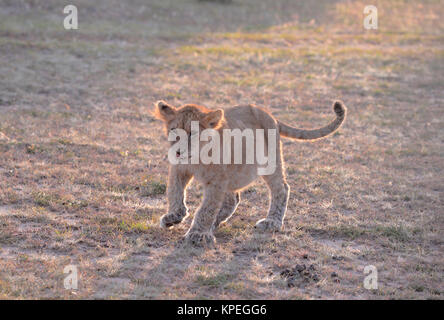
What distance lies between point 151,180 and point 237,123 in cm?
223

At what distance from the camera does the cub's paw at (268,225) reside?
24.2ft

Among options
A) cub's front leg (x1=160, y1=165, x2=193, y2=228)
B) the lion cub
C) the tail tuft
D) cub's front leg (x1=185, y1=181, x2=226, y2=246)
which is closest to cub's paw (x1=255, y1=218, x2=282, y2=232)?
the lion cub

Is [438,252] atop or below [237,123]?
below

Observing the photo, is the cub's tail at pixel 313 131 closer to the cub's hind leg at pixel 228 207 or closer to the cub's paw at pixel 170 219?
the cub's hind leg at pixel 228 207

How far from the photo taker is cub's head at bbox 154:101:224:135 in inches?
255

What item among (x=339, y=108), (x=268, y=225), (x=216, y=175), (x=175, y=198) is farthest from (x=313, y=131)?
(x=175, y=198)

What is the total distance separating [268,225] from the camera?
7395mm

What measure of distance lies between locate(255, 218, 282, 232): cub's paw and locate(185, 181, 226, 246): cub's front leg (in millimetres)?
874

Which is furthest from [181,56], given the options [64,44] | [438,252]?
[438,252]

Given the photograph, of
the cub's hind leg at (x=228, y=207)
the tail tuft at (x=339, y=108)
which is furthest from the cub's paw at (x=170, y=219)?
the tail tuft at (x=339, y=108)

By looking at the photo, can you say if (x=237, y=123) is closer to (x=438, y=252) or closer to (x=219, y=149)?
(x=219, y=149)

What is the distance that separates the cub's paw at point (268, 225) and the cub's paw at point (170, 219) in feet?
3.57

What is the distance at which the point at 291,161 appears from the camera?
1047cm

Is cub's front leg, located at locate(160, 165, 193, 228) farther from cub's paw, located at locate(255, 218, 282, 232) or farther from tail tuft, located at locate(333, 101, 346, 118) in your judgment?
tail tuft, located at locate(333, 101, 346, 118)
